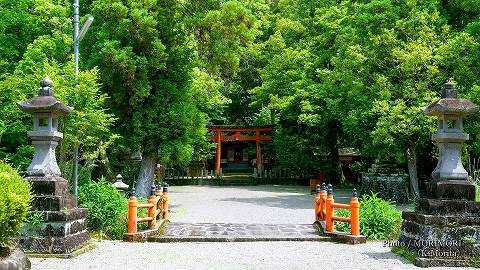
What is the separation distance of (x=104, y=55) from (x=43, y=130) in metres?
7.51

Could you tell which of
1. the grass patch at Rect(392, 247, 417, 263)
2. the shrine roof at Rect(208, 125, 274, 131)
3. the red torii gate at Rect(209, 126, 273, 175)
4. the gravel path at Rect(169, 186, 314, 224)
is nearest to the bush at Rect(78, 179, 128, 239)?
the gravel path at Rect(169, 186, 314, 224)

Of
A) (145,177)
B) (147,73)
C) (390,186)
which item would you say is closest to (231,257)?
(145,177)

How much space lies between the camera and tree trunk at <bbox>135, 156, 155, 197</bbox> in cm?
1892

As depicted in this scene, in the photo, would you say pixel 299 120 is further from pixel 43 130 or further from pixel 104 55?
pixel 43 130

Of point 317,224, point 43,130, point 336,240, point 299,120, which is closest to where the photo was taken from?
point 43,130

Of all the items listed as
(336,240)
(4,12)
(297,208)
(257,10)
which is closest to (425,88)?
(297,208)

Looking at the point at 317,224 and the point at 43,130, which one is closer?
the point at 43,130

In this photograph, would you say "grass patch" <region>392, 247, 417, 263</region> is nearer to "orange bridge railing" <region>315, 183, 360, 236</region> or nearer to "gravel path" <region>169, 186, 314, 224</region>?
"orange bridge railing" <region>315, 183, 360, 236</region>

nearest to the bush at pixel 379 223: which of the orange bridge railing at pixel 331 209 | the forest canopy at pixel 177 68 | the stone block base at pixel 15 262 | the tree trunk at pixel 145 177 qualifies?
the orange bridge railing at pixel 331 209

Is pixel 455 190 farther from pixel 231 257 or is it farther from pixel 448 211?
pixel 231 257

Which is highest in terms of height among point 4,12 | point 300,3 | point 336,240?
point 300,3

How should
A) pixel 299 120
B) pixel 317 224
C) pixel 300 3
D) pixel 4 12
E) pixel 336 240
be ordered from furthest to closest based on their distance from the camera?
1. pixel 300 3
2. pixel 299 120
3. pixel 4 12
4. pixel 317 224
5. pixel 336 240

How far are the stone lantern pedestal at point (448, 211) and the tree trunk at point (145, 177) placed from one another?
11470 mm

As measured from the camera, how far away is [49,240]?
29.2 ft
